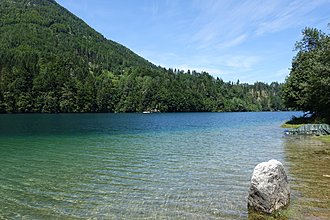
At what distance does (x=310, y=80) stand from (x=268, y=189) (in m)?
43.8

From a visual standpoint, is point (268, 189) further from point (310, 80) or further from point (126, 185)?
point (310, 80)

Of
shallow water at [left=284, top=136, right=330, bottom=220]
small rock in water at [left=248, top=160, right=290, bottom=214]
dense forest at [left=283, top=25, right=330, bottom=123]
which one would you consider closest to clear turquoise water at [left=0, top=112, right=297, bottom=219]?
small rock in water at [left=248, top=160, right=290, bottom=214]

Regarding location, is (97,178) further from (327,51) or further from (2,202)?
(327,51)

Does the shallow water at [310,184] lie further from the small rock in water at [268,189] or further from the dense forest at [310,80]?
the dense forest at [310,80]

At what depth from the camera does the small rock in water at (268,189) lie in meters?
11.8

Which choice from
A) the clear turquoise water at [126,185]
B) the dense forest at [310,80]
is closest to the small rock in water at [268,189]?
the clear turquoise water at [126,185]

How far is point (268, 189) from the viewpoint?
11.8m

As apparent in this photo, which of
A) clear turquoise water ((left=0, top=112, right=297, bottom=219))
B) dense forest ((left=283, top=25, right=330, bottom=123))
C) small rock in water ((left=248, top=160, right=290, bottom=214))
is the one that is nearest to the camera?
small rock in water ((left=248, top=160, right=290, bottom=214))

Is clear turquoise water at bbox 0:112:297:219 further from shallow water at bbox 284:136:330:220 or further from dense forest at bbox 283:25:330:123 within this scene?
dense forest at bbox 283:25:330:123

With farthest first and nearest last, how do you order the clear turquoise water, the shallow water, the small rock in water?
the clear turquoise water, the shallow water, the small rock in water

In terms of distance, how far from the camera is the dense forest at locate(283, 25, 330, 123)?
46844 millimetres

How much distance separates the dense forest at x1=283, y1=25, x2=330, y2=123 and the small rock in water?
35.1 meters

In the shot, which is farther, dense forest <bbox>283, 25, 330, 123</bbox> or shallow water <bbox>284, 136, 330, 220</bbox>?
dense forest <bbox>283, 25, 330, 123</bbox>

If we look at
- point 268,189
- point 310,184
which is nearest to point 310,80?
point 310,184
